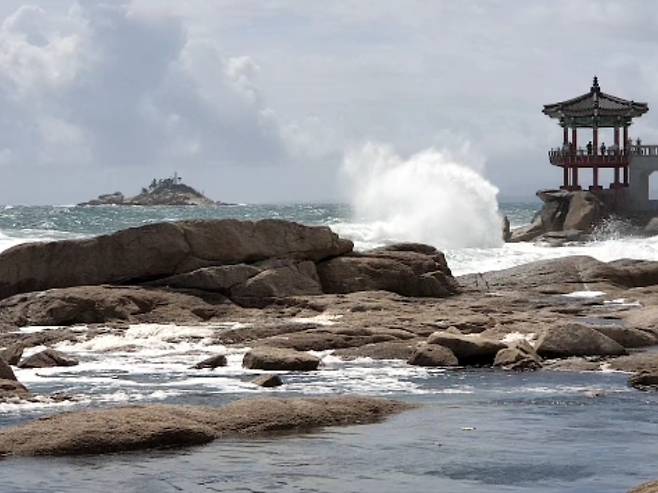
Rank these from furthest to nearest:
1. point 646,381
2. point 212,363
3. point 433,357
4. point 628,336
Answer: point 628,336
point 433,357
point 212,363
point 646,381

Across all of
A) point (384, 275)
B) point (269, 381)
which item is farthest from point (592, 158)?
point (269, 381)

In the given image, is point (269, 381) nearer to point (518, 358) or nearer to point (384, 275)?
point (518, 358)

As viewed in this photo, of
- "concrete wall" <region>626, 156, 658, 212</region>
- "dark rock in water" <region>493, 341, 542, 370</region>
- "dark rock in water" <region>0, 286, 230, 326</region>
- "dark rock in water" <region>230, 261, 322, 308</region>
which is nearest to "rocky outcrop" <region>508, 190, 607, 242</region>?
"concrete wall" <region>626, 156, 658, 212</region>

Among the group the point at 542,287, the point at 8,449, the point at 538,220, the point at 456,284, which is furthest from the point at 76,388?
the point at 538,220

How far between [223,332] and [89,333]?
2759 millimetres

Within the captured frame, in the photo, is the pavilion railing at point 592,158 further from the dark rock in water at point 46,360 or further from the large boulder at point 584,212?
the dark rock in water at point 46,360

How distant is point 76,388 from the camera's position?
2025 centimetres

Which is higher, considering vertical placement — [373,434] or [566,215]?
[566,215]

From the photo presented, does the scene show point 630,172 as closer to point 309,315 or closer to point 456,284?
point 456,284

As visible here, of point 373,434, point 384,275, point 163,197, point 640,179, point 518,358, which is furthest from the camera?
point 163,197

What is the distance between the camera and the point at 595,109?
69.3m

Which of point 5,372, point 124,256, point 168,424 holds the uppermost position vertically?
point 124,256

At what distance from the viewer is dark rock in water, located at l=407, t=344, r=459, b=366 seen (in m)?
23.1

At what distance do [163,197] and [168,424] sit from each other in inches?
6555
